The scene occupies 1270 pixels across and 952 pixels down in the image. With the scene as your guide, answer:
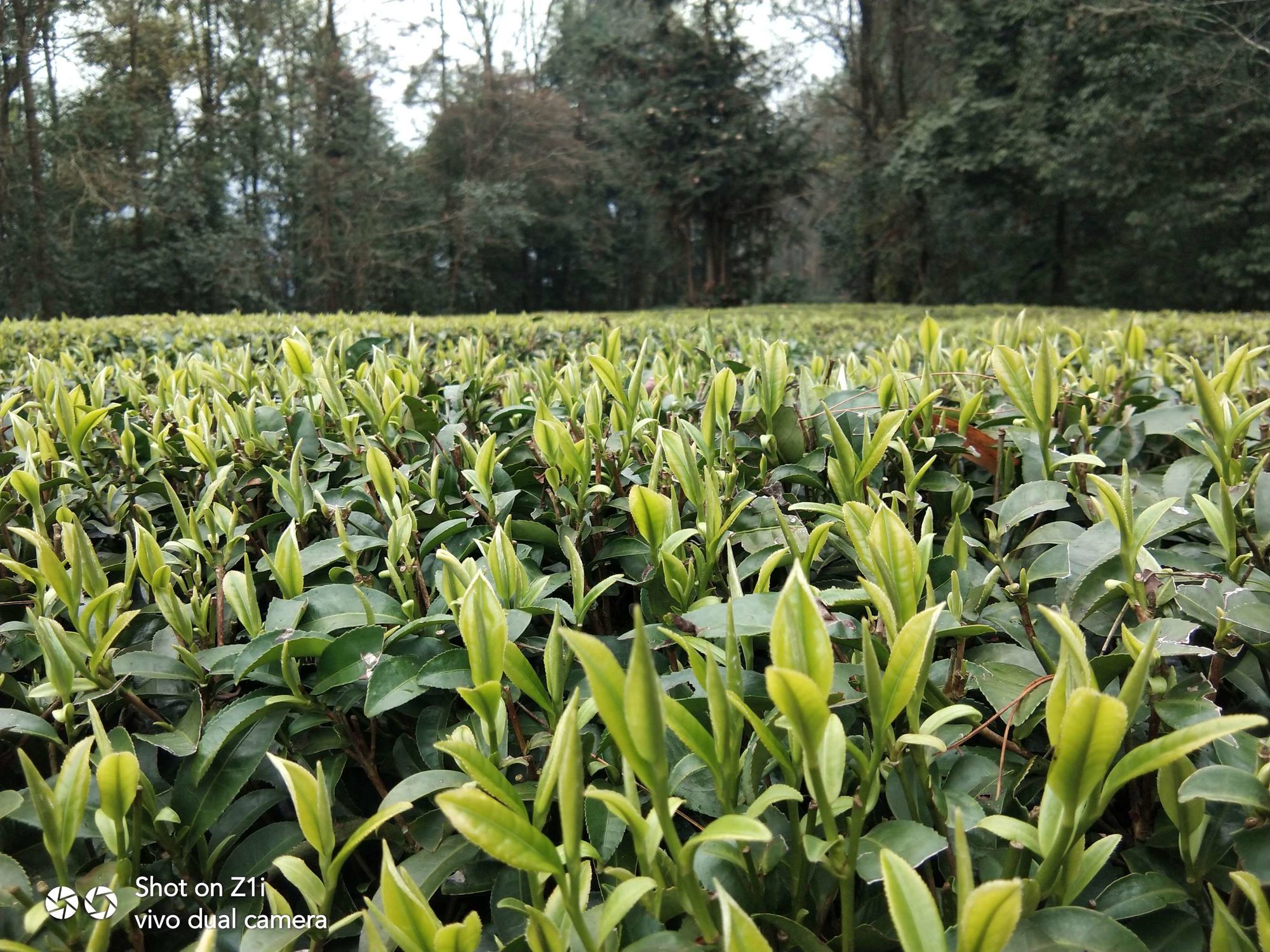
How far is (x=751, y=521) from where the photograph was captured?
111cm

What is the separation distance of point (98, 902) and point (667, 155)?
21.8m

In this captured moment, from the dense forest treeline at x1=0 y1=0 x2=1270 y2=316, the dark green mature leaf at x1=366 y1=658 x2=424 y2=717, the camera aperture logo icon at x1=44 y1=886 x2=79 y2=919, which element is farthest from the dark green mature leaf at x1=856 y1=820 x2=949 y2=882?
the dense forest treeline at x1=0 y1=0 x2=1270 y2=316

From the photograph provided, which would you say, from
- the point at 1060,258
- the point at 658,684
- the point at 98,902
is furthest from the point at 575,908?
the point at 1060,258

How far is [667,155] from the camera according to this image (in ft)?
67.2

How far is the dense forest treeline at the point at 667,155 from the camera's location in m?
15.7

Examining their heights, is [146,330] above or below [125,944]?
above

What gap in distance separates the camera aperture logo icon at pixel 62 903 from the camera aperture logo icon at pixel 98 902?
0.08ft

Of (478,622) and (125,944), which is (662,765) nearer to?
(478,622)

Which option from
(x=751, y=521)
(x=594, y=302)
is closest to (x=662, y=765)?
(x=751, y=521)

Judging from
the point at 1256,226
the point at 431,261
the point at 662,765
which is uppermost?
the point at 431,261

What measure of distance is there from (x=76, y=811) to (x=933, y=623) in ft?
2.54

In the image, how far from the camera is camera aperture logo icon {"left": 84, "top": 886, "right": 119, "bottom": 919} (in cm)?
68

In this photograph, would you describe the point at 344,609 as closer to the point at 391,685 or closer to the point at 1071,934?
the point at 391,685

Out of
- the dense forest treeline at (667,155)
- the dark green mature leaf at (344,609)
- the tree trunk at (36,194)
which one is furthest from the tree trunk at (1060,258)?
the tree trunk at (36,194)
